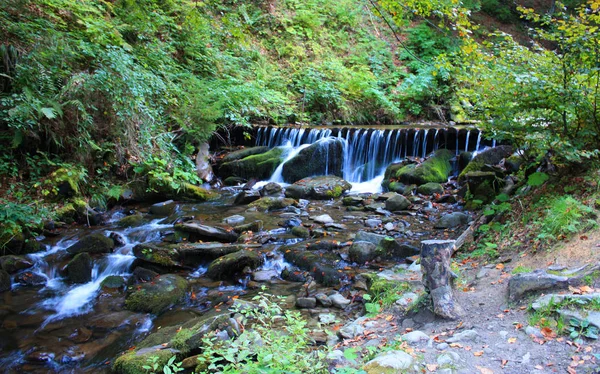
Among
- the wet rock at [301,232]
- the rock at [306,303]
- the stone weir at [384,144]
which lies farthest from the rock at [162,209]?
the stone weir at [384,144]

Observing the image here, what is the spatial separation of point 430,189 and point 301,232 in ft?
13.9

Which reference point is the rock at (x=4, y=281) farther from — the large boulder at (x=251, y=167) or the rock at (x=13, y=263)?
the large boulder at (x=251, y=167)

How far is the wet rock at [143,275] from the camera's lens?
5578mm

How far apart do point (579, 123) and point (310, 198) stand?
6604 mm

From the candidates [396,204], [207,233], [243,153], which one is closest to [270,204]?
[207,233]

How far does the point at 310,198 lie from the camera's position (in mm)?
10281

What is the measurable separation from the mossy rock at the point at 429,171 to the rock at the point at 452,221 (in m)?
2.94

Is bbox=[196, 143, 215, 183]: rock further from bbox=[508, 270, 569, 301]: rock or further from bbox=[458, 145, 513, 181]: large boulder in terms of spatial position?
bbox=[508, 270, 569, 301]: rock

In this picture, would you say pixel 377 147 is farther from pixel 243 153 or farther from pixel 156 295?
pixel 156 295

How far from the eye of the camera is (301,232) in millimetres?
7172

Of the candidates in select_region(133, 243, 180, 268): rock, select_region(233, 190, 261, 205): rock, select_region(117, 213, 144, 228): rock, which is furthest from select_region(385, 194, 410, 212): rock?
select_region(117, 213, 144, 228): rock

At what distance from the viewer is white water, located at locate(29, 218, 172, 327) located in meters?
4.97

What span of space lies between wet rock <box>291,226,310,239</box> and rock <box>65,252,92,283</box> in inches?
141

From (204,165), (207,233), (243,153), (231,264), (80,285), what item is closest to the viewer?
(80,285)
